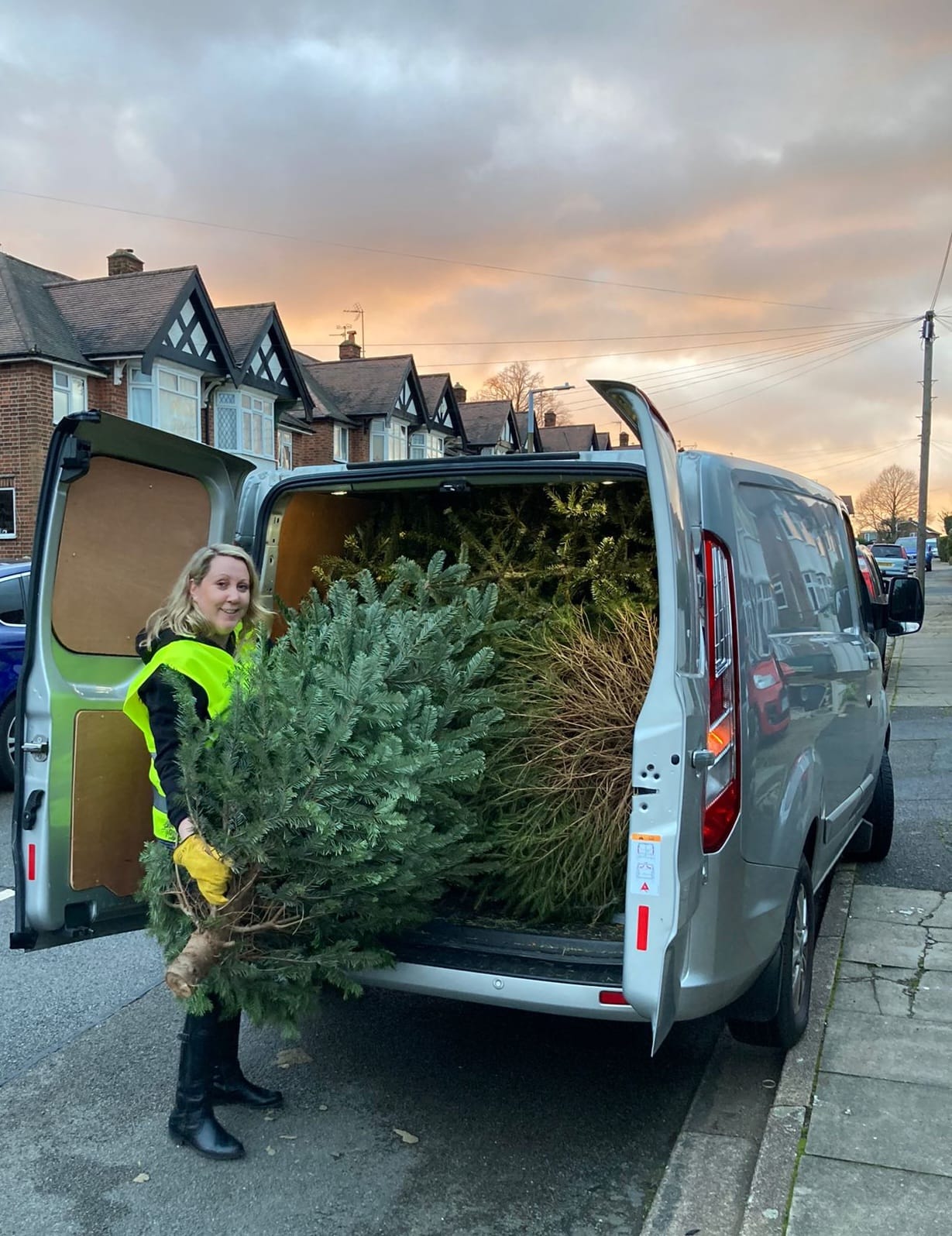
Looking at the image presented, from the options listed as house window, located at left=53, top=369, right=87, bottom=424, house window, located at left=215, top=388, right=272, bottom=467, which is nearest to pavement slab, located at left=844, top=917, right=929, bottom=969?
house window, located at left=53, top=369, right=87, bottom=424

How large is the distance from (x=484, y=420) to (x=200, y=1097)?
50.4 metres

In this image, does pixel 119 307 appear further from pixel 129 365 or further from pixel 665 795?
pixel 665 795

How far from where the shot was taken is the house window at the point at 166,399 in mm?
25547

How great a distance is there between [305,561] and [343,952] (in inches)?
75.1

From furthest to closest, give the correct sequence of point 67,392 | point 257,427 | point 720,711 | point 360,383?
point 360,383
point 257,427
point 67,392
point 720,711

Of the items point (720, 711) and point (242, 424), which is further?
point (242, 424)

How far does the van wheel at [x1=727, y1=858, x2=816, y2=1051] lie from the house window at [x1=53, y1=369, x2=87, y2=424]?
22.5 metres

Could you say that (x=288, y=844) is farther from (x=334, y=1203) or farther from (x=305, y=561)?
(x=305, y=561)

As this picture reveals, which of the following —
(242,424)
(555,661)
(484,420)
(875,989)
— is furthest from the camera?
(484,420)

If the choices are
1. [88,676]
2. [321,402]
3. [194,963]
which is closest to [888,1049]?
[194,963]

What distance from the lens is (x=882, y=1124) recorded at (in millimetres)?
3193

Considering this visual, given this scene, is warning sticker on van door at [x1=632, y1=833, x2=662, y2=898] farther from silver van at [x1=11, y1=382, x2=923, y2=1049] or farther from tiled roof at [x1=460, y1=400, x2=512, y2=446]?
tiled roof at [x1=460, y1=400, x2=512, y2=446]

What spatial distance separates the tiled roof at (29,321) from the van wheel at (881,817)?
2128 centimetres

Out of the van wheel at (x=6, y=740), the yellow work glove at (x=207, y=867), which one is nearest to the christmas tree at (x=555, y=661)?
the yellow work glove at (x=207, y=867)
